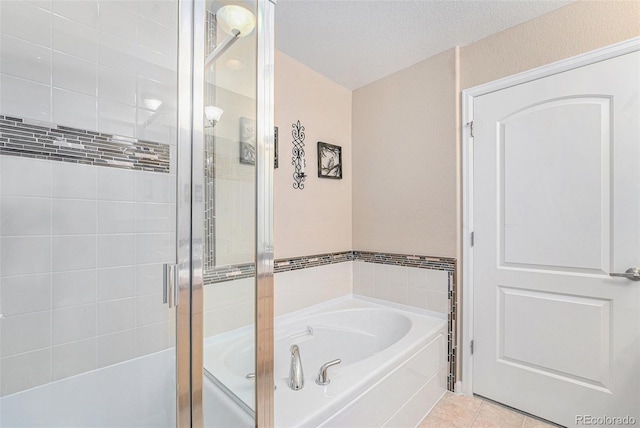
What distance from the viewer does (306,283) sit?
2373mm

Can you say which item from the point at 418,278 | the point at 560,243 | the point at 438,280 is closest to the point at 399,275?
the point at 418,278

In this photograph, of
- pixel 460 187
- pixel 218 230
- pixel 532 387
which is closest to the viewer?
pixel 218 230

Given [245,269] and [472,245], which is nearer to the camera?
[245,269]

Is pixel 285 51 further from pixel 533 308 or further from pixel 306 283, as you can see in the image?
pixel 533 308

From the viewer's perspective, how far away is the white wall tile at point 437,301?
2166 millimetres

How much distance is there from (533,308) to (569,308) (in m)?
0.17

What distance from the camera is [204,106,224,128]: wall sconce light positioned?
0.98m

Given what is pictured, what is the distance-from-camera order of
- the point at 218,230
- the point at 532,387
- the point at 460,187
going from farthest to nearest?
the point at 460,187 → the point at 532,387 → the point at 218,230

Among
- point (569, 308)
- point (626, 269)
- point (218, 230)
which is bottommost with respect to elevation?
point (569, 308)

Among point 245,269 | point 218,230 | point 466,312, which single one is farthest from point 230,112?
point 466,312

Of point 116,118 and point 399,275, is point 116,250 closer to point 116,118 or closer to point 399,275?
point 116,118

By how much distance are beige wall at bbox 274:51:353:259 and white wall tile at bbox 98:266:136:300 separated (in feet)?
2.95

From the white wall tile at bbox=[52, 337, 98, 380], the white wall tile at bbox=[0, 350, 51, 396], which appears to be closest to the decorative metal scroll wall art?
the white wall tile at bbox=[52, 337, 98, 380]

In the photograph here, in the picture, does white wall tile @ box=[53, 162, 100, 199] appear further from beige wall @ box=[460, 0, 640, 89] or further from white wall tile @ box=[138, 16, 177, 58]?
beige wall @ box=[460, 0, 640, 89]
